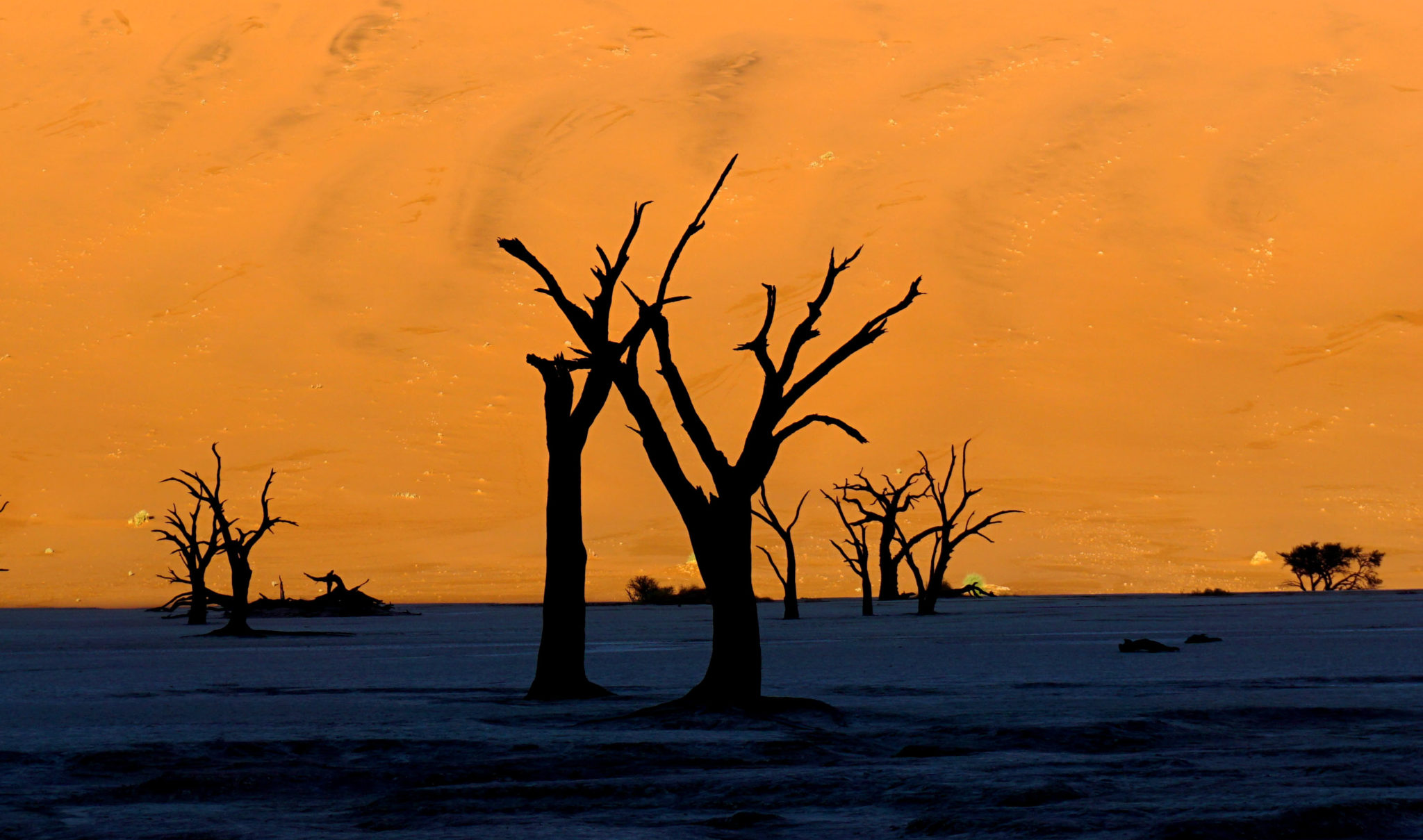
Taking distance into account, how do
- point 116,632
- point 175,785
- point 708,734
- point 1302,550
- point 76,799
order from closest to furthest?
point 76,799 → point 175,785 → point 708,734 → point 116,632 → point 1302,550

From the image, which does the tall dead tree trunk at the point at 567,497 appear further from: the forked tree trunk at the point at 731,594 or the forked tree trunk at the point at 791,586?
the forked tree trunk at the point at 791,586

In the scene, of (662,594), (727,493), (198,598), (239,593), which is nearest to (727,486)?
(727,493)

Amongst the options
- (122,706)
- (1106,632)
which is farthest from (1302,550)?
(122,706)

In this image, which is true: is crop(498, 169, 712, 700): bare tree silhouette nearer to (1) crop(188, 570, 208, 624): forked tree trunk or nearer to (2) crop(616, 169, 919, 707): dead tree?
(2) crop(616, 169, 919, 707): dead tree

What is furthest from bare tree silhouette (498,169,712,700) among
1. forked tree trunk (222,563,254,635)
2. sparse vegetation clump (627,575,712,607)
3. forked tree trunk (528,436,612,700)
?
sparse vegetation clump (627,575,712,607)

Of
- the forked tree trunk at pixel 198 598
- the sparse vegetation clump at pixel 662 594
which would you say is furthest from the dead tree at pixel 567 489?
the sparse vegetation clump at pixel 662 594

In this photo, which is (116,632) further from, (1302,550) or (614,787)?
(1302,550)

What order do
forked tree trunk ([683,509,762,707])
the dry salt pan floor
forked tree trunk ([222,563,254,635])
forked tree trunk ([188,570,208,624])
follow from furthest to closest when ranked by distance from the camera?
forked tree trunk ([188,570,208,624])
forked tree trunk ([222,563,254,635])
forked tree trunk ([683,509,762,707])
the dry salt pan floor

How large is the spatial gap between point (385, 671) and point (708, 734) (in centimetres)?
1441

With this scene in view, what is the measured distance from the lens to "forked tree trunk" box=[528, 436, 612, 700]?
2239cm

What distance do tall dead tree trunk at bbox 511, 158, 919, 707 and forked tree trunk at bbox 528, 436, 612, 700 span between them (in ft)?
9.97

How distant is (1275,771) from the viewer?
12.1m

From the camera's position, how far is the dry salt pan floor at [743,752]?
10023 millimetres

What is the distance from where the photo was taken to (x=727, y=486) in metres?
19.2
